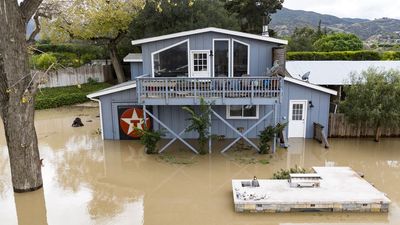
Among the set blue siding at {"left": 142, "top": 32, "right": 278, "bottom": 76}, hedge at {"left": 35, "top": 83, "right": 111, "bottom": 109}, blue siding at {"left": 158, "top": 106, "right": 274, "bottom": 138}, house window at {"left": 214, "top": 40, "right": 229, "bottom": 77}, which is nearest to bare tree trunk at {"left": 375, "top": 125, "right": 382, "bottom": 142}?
blue siding at {"left": 158, "top": 106, "right": 274, "bottom": 138}

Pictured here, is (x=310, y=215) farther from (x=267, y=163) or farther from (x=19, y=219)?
(x=19, y=219)

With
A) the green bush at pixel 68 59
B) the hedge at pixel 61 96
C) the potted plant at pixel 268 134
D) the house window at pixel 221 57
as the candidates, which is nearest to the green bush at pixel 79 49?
the green bush at pixel 68 59

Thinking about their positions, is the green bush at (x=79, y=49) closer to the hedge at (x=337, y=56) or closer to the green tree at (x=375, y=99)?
the hedge at (x=337, y=56)

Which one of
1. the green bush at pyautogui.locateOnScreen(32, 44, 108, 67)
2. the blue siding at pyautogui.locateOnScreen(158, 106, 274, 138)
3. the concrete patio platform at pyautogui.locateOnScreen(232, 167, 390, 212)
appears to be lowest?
the concrete patio platform at pyautogui.locateOnScreen(232, 167, 390, 212)

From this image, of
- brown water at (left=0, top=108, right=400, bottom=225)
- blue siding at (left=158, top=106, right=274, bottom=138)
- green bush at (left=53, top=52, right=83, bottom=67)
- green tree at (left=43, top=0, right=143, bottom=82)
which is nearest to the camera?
brown water at (left=0, top=108, right=400, bottom=225)

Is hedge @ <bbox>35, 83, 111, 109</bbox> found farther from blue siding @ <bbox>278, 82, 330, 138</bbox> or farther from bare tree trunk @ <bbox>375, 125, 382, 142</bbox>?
bare tree trunk @ <bbox>375, 125, 382, 142</bbox>

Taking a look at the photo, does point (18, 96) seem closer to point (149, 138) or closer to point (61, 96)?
point (149, 138)

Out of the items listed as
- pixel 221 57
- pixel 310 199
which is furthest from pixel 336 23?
pixel 310 199

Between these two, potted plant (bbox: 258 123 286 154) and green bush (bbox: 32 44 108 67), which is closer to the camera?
potted plant (bbox: 258 123 286 154)

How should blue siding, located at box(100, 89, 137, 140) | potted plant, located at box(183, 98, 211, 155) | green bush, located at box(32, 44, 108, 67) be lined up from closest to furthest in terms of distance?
potted plant, located at box(183, 98, 211, 155) → blue siding, located at box(100, 89, 137, 140) → green bush, located at box(32, 44, 108, 67)
